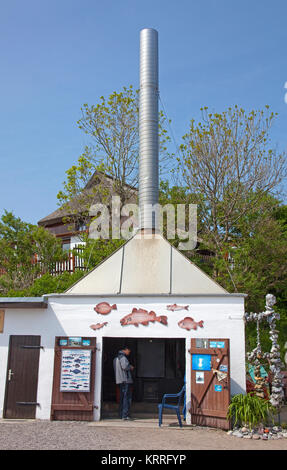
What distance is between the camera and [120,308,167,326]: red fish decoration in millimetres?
10039

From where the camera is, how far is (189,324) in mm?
9859

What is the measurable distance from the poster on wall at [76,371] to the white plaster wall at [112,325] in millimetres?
273

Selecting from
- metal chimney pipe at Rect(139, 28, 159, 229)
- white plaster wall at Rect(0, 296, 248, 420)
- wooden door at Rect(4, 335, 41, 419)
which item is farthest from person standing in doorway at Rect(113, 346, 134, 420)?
metal chimney pipe at Rect(139, 28, 159, 229)

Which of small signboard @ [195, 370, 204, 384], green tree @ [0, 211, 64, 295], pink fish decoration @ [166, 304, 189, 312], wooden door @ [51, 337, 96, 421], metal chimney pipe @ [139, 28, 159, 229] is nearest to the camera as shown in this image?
small signboard @ [195, 370, 204, 384]

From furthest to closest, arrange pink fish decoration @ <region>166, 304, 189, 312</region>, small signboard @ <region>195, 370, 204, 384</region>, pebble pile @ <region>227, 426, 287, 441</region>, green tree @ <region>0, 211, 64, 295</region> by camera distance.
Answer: green tree @ <region>0, 211, 64, 295</region> → pink fish decoration @ <region>166, 304, 189, 312</region> → small signboard @ <region>195, 370, 204, 384</region> → pebble pile @ <region>227, 426, 287, 441</region>

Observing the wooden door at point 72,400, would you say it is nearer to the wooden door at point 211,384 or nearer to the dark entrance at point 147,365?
the dark entrance at point 147,365

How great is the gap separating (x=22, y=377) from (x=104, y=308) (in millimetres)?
2580

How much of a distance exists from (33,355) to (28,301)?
1.34 meters

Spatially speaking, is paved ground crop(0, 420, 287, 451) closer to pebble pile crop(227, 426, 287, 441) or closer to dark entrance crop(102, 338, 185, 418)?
pebble pile crop(227, 426, 287, 441)

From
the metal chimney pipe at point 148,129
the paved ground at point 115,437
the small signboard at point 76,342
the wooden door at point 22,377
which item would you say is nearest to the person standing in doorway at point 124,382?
the paved ground at point 115,437

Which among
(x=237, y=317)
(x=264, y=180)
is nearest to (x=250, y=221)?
(x=264, y=180)

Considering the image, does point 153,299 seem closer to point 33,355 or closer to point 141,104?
point 33,355

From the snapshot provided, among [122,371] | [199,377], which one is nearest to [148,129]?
[122,371]

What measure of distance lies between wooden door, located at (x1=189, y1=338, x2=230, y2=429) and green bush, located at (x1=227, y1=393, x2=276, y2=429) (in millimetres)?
176
